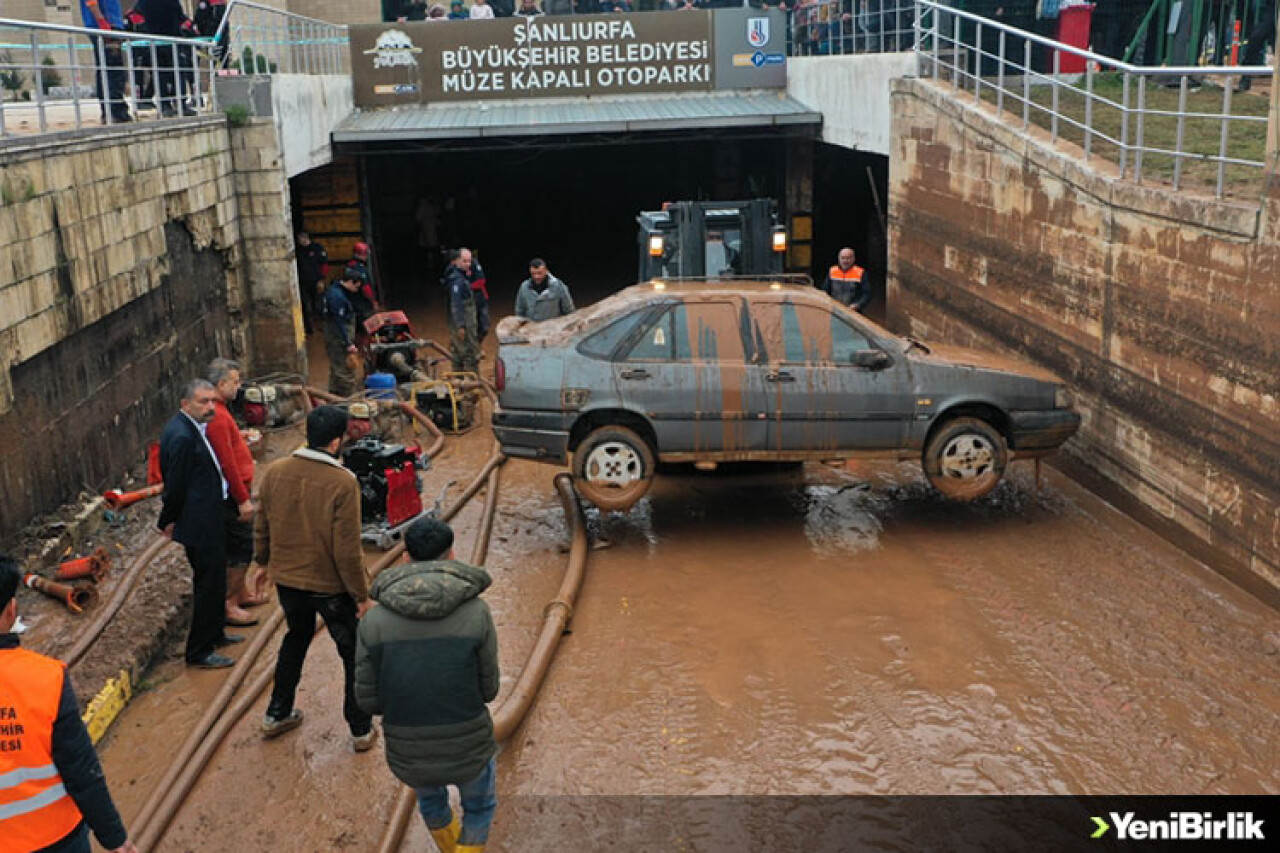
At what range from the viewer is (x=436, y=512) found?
31.4 feet

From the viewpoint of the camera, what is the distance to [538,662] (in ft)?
23.3

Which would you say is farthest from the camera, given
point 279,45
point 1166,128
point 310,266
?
point 279,45

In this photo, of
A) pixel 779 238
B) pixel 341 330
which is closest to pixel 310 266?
pixel 341 330

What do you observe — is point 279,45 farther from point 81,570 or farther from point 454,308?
point 81,570

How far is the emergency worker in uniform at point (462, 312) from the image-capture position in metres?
14.4

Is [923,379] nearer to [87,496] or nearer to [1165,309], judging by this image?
[1165,309]

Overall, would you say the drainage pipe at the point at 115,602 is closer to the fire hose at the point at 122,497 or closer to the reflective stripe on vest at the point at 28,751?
the fire hose at the point at 122,497

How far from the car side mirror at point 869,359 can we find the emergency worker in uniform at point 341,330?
6.73m

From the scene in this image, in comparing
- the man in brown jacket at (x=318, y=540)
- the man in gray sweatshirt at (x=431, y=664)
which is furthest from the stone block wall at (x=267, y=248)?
the man in gray sweatshirt at (x=431, y=664)

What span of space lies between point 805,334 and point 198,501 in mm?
4653

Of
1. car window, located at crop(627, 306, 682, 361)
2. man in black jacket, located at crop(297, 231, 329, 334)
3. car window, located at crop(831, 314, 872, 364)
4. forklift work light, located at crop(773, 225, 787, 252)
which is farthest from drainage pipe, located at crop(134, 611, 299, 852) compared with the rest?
man in black jacket, located at crop(297, 231, 329, 334)

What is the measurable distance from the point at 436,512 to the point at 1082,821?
5536 millimetres

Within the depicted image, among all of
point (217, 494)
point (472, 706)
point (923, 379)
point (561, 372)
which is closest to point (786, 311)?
point (923, 379)

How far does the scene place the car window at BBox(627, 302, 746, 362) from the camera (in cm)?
936
